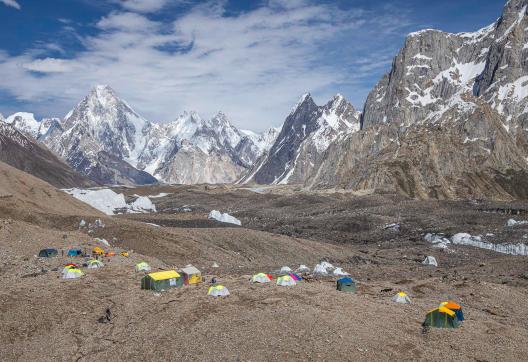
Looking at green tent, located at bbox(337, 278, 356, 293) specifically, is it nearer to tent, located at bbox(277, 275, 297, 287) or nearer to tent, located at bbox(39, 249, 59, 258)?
tent, located at bbox(277, 275, 297, 287)

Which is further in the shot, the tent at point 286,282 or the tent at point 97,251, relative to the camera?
the tent at point 97,251

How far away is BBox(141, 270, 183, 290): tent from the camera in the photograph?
3597 centimetres

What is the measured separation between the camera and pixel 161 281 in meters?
36.2

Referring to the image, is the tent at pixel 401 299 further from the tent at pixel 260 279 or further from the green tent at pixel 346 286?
the tent at pixel 260 279

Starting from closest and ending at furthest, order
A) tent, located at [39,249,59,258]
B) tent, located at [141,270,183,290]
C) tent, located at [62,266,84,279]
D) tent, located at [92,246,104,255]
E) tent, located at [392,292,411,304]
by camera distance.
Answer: tent, located at [141,270,183,290] < tent, located at [392,292,411,304] < tent, located at [62,266,84,279] < tent, located at [39,249,59,258] < tent, located at [92,246,104,255]

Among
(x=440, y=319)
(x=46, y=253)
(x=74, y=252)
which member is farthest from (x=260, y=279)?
(x=46, y=253)

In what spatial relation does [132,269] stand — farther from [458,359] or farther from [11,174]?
[11,174]

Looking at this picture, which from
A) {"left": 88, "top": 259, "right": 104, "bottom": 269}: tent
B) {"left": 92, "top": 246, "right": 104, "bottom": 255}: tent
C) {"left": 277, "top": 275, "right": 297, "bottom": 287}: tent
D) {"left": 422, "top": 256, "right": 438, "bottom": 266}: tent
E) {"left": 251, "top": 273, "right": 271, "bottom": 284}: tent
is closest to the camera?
{"left": 277, "top": 275, "right": 297, "bottom": 287}: tent

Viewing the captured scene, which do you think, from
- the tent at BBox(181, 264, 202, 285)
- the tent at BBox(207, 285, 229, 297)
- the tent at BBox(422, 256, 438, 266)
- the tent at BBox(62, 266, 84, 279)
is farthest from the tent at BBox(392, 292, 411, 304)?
the tent at BBox(422, 256, 438, 266)

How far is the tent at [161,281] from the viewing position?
36.0m

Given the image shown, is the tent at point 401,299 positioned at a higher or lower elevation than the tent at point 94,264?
lower

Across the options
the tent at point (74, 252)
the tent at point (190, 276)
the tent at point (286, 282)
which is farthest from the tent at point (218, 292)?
the tent at point (74, 252)

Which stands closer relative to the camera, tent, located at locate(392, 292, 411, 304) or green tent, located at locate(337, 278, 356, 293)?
tent, located at locate(392, 292, 411, 304)

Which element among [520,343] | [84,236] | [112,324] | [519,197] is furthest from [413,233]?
[519,197]
